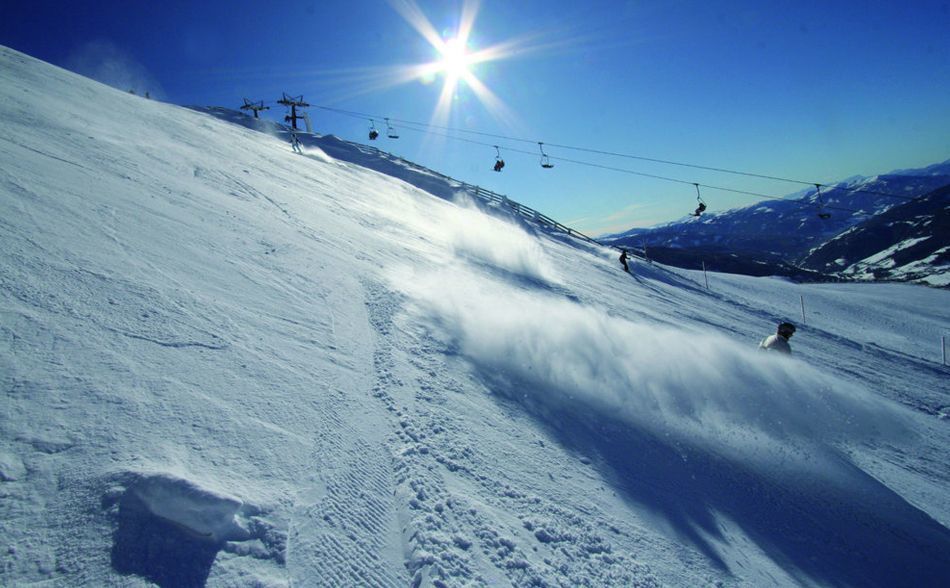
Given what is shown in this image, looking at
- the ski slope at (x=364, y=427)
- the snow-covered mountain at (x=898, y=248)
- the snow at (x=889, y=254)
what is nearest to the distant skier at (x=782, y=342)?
the ski slope at (x=364, y=427)

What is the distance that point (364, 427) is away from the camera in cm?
425

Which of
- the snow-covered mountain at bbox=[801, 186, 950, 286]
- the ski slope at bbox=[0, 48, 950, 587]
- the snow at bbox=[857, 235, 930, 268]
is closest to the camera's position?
the ski slope at bbox=[0, 48, 950, 587]

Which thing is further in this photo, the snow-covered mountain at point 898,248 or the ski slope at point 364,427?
the snow-covered mountain at point 898,248

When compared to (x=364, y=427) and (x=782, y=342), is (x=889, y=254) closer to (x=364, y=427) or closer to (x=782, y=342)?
(x=782, y=342)

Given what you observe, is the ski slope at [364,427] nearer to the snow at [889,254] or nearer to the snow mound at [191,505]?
the snow mound at [191,505]

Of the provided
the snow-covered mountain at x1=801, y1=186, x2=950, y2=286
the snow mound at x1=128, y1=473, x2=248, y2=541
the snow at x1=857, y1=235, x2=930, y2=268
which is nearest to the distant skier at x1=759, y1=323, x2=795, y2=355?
the snow mound at x1=128, y1=473, x2=248, y2=541

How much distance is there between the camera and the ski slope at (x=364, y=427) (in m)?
2.76

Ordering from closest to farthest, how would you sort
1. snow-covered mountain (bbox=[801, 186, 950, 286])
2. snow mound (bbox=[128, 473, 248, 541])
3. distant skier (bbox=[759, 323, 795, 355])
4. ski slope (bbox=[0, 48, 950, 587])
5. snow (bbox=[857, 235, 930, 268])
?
snow mound (bbox=[128, 473, 248, 541]) < ski slope (bbox=[0, 48, 950, 587]) < distant skier (bbox=[759, 323, 795, 355]) < snow-covered mountain (bbox=[801, 186, 950, 286]) < snow (bbox=[857, 235, 930, 268])

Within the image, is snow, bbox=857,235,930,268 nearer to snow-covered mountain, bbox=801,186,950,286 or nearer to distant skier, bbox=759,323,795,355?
snow-covered mountain, bbox=801,186,950,286

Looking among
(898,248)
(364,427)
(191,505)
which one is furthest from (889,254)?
(191,505)

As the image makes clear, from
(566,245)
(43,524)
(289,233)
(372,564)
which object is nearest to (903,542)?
(372,564)

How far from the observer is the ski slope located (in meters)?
2.76

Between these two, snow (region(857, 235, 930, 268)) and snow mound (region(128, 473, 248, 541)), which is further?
snow (region(857, 235, 930, 268))

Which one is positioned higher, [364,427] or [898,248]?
[898,248]
